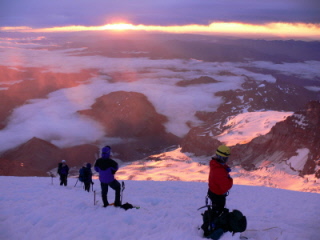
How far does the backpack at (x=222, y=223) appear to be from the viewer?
534 cm

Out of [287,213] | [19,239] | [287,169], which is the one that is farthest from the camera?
[287,169]

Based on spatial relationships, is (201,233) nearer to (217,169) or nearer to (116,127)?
(217,169)

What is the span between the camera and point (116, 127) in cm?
8794

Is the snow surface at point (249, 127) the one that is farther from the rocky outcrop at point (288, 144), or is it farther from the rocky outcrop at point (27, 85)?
the rocky outcrop at point (27, 85)

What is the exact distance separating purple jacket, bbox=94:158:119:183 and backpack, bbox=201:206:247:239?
2.61 metres

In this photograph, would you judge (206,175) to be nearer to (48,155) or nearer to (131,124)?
(48,155)

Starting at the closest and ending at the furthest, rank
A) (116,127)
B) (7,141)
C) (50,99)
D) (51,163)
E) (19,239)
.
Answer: (19,239) < (51,163) < (7,141) < (116,127) < (50,99)

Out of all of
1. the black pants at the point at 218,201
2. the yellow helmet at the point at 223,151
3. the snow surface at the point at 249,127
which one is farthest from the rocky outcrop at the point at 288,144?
the yellow helmet at the point at 223,151

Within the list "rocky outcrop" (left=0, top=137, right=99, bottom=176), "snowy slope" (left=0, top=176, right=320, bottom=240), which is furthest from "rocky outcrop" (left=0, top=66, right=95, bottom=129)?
"snowy slope" (left=0, top=176, right=320, bottom=240)

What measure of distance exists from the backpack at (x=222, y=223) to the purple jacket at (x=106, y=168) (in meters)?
2.61

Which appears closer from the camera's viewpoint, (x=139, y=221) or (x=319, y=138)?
(x=139, y=221)

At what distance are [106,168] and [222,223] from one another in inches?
120

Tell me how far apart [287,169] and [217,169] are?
26817 mm

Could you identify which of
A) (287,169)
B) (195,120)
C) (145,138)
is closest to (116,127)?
(145,138)
